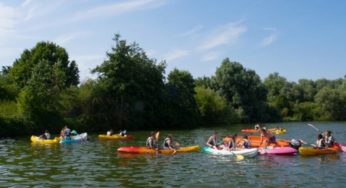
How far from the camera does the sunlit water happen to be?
2094 centimetres

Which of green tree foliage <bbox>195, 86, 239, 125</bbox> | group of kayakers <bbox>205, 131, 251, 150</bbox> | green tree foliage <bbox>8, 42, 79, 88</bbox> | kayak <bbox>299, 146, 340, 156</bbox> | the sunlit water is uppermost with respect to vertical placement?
green tree foliage <bbox>8, 42, 79, 88</bbox>

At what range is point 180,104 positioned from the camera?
76.6 meters

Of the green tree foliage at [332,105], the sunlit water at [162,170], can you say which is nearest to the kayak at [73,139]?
the sunlit water at [162,170]

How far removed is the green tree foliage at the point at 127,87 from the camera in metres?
66.5

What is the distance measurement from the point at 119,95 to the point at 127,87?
76.3 inches

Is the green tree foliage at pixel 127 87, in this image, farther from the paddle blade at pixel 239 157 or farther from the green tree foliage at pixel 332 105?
the green tree foliage at pixel 332 105

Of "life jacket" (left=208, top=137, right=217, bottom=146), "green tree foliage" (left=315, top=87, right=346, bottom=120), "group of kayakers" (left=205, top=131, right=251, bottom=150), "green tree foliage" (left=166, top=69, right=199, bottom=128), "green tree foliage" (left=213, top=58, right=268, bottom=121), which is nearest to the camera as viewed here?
"group of kayakers" (left=205, top=131, right=251, bottom=150)

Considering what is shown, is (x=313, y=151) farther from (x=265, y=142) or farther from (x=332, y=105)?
(x=332, y=105)

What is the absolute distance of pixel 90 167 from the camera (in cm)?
2627

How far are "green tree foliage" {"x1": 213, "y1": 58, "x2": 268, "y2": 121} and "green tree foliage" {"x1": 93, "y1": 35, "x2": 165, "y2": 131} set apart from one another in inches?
1108

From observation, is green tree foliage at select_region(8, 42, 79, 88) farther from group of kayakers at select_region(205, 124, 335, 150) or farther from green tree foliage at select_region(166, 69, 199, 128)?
group of kayakers at select_region(205, 124, 335, 150)

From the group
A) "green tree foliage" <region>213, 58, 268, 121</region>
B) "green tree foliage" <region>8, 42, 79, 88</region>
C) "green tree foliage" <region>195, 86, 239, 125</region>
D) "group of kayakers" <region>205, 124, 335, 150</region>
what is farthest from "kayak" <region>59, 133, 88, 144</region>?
"green tree foliage" <region>213, 58, 268, 121</region>

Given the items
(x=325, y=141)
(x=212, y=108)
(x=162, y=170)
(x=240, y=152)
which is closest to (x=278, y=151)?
(x=240, y=152)

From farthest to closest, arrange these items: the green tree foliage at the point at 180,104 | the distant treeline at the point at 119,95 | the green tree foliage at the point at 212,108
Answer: the green tree foliage at the point at 212,108 < the green tree foliage at the point at 180,104 < the distant treeline at the point at 119,95
